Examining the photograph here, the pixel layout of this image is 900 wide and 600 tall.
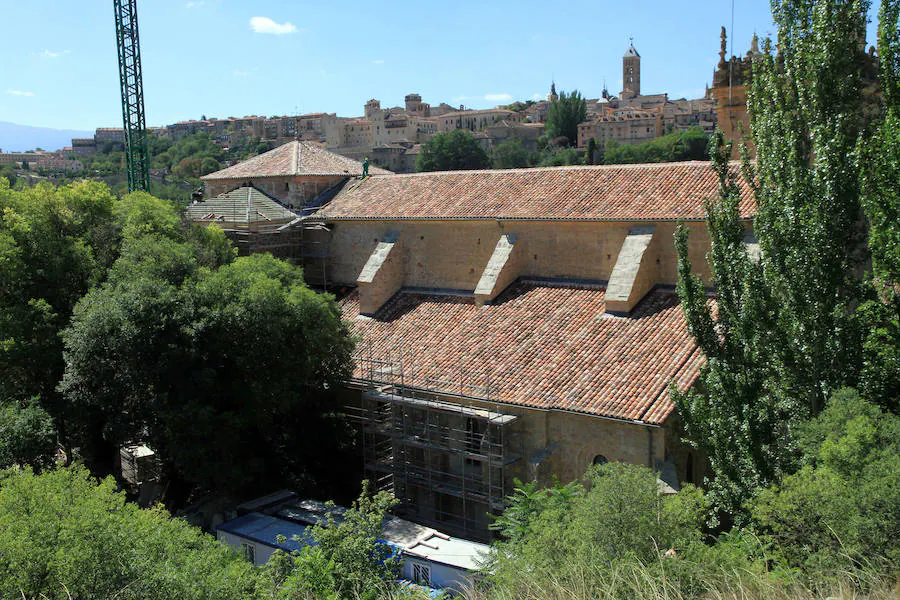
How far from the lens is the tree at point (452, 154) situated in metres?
97.2

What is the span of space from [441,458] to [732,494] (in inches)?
361

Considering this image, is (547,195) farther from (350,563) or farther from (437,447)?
(350,563)

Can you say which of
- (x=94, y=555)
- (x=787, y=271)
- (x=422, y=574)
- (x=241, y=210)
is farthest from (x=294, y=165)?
(x=787, y=271)

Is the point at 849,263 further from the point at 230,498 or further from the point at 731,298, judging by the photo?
the point at 230,498

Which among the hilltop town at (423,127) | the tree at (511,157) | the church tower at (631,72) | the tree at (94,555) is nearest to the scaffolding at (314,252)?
the tree at (94,555)

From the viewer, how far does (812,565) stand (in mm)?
9656

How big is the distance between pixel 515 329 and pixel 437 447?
13.1 feet

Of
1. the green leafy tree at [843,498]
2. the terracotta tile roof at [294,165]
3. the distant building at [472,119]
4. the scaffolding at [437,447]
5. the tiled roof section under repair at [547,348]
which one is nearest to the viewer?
the green leafy tree at [843,498]

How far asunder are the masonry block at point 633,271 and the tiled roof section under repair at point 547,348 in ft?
1.07

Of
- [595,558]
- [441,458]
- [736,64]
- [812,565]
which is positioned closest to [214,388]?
[441,458]

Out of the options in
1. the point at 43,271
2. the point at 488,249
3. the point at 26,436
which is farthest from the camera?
the point at 488,249

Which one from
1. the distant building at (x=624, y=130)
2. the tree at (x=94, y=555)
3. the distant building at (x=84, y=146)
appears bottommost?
the tree at (x=94, y=555)

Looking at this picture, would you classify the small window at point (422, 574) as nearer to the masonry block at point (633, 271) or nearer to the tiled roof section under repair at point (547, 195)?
the masonry block at point (633, 271)

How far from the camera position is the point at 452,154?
97562mm
